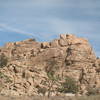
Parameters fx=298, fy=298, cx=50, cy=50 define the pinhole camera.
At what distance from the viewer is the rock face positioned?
73100 millimetres

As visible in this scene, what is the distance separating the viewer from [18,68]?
255 ft

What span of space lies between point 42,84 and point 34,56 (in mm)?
20485

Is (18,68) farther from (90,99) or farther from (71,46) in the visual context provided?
(90,99)

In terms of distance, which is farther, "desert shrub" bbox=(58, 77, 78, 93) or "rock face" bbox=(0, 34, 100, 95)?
"rock face" bbox=(0, 34, 100, 95)

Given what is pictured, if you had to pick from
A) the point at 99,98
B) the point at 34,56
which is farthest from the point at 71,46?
the point at 99,98

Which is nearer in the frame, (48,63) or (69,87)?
(69,87)

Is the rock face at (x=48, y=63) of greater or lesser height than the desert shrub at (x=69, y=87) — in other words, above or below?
above

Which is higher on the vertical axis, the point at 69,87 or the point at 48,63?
the point at 48,63

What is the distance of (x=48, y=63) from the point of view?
295 ft

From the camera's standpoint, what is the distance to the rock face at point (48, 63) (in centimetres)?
7310

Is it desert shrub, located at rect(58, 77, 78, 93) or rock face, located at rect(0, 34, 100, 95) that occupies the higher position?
rock face, located at rect(0, 34, 100, 95)

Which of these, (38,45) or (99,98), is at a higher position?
(38,45)

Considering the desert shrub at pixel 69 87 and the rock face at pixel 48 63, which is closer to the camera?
the desert shrub at pixel 69 87

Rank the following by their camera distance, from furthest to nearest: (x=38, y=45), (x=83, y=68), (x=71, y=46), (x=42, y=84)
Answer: (x=38, y=45)
(x=71, y=46)
(x=83, y=68)
(x=42, y=84)
